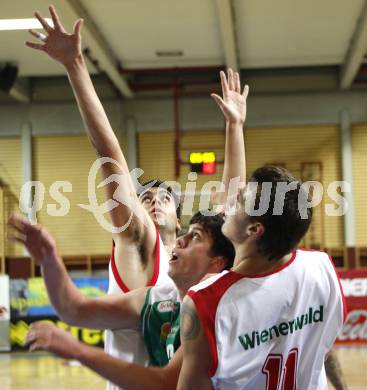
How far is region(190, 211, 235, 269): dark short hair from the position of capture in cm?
291

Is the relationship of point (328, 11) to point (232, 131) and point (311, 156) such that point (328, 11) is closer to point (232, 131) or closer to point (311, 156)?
point (311, 156)

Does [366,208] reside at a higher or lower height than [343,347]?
higher

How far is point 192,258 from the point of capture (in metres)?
2.87

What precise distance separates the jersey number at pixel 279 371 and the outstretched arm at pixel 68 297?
A: 631mm

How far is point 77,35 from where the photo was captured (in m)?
3.07

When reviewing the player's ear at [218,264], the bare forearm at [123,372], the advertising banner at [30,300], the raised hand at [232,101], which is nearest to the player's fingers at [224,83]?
the raised hand at [232,101]

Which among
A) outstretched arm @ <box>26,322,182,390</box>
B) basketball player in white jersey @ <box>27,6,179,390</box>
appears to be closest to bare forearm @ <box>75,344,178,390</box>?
outstretched arm @ <box>26,322,182,390</box>

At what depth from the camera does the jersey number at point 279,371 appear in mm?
2383

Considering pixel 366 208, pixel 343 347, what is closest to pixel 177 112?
pixel 366 208

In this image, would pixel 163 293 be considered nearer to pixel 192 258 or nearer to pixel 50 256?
pixel 192 258

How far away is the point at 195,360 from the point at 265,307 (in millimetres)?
296

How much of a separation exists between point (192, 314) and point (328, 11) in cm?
966

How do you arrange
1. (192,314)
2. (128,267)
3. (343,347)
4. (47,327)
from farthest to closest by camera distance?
1. (343,347)
2. (128,267)
3. (192,314)
4. (47,327)

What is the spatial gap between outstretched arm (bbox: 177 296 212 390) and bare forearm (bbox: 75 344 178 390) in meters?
0.09
